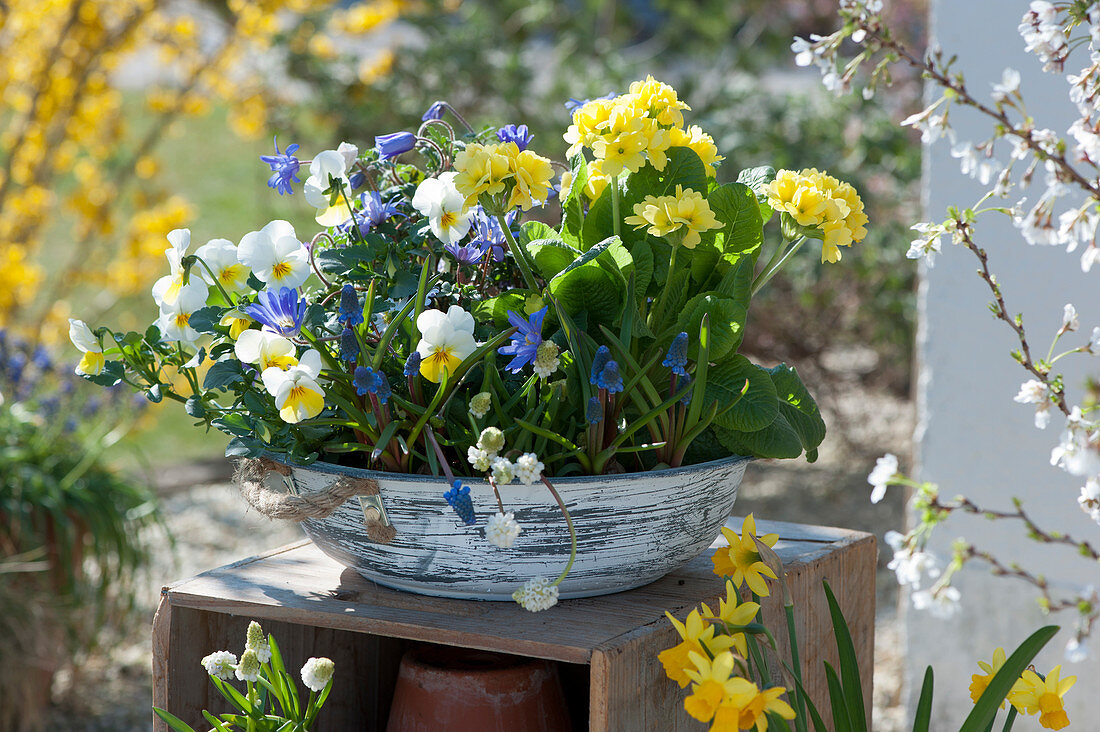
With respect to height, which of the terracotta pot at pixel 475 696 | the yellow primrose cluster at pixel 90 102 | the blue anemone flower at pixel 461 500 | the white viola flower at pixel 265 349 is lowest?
the terracotta pot at pixel 475 696

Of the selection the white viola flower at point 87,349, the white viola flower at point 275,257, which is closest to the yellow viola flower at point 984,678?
the white viola flower at point 275,257

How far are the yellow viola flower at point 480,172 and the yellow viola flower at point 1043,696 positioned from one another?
2.08 ft

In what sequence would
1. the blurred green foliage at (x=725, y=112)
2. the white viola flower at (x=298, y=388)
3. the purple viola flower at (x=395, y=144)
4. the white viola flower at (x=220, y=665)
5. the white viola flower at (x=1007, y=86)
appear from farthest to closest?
the blurred green foliage at (x=725, y=112) < the purple viola flower at (x=395, y=144) < the white viola flower at (x=220, y=665) < the white viola flower at (x=298, y=388) < the white viola flower at (x=1007, y=86)

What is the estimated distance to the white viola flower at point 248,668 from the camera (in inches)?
37.5

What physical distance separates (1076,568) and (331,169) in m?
1.70

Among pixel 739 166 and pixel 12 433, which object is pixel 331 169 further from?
pixel 739 166

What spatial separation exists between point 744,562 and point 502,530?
0.25m

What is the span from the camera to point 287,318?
92 cm

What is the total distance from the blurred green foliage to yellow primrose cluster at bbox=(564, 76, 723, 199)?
8.33ft

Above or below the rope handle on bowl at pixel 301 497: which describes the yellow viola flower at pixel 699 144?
above

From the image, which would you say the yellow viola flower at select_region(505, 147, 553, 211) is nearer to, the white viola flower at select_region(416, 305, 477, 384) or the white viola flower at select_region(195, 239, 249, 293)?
the white viola flower at select_region(416, 305, 477, 384)

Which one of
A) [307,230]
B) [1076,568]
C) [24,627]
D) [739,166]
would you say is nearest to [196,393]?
[24,627]

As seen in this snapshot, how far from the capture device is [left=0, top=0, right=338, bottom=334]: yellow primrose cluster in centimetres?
352

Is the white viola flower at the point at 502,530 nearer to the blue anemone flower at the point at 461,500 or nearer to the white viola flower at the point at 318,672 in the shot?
the blue anemone flower at the point at 461,500
